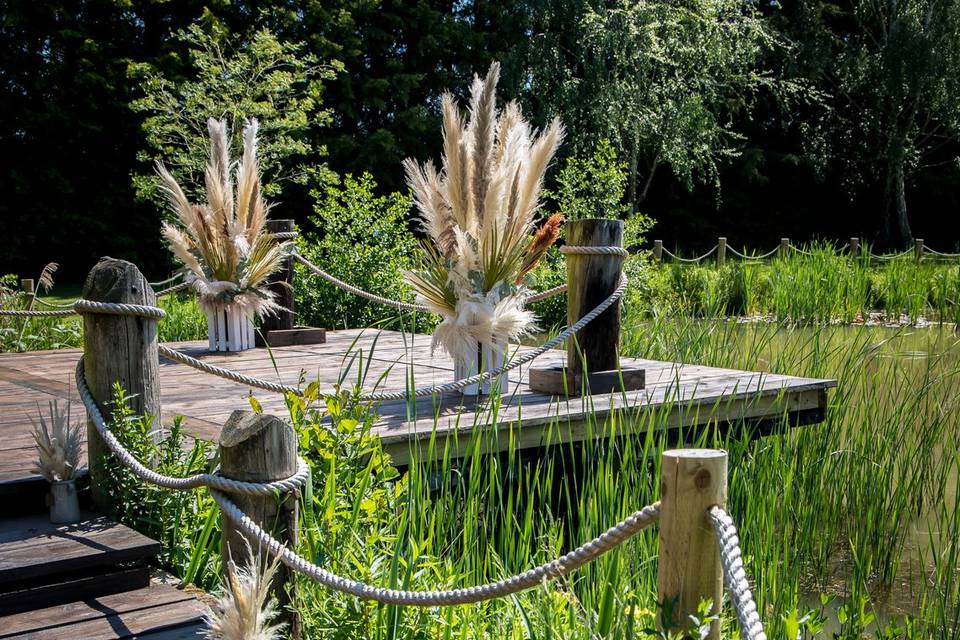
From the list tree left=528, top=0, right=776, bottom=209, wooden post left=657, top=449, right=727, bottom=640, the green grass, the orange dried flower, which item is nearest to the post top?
wooden post left=657, top=449, right=727, bottom=640

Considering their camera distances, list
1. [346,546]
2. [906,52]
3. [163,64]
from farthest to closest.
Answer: [906,52]
[163,64]
[346,546]

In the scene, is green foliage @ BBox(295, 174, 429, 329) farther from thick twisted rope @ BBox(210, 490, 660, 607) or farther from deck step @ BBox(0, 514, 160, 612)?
thick twisted rope @ BBox(210, 490, 660, 607)

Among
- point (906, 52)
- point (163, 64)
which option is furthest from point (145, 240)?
point (906, 52)

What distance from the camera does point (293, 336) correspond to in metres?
7.13

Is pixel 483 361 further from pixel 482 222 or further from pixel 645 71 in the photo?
pixel 645 71

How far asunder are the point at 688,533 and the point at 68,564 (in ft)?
6.08

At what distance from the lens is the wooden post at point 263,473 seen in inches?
91.1

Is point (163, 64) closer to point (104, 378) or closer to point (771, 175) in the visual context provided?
point (771, 175)

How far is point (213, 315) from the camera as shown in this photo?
6520 millimetres

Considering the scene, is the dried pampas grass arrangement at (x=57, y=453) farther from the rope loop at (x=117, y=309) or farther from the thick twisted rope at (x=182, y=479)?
the rope loop at (x=117, y=309)

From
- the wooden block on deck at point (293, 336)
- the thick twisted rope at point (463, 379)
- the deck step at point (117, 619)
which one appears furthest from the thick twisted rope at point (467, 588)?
the wooden block on deck at point (293, 336)

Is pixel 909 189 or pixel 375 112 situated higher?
pixel 375 112

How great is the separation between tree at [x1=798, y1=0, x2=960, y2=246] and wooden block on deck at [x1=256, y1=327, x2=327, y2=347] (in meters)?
18.8

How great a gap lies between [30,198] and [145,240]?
252cm
